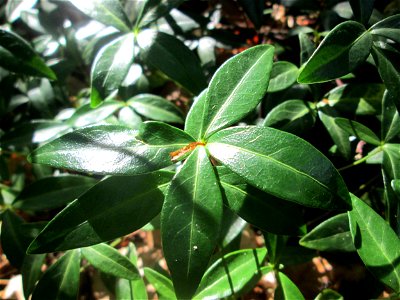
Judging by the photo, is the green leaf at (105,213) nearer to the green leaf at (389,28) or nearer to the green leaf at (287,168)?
the green leaf at (287,168)

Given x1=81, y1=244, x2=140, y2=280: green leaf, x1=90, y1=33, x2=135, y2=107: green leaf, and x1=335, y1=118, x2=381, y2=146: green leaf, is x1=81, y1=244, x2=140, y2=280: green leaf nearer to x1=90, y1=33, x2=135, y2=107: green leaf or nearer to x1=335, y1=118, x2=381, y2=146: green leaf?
x1=90, y1=33, x2=135, y2=107: green leaf

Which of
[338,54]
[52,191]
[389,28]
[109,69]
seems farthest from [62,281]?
[389,28]

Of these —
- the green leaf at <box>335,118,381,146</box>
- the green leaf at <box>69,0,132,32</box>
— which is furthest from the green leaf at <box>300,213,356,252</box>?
the green leaf at <box>69,0,132,32</box>

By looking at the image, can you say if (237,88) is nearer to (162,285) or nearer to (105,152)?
(105,152)

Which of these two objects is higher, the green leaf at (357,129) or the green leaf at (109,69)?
the green leaf at (109,69)

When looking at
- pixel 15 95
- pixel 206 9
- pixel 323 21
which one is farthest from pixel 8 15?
pixel 323 21

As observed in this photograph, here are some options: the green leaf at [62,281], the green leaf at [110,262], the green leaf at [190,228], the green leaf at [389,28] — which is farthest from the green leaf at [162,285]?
the green leaf at [389,28]

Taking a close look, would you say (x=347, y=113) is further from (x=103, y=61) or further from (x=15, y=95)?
(x=15, y=95)
